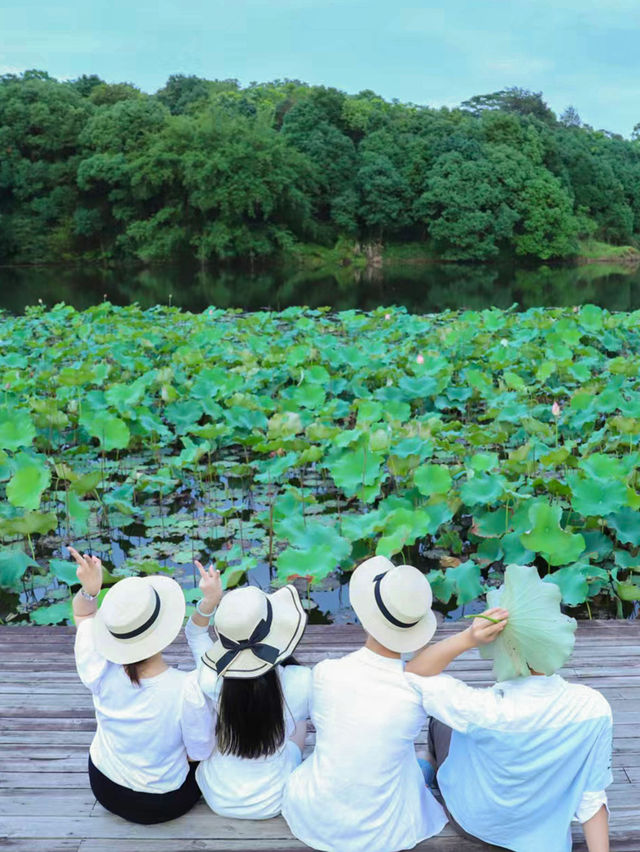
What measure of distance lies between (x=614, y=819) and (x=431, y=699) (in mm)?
560

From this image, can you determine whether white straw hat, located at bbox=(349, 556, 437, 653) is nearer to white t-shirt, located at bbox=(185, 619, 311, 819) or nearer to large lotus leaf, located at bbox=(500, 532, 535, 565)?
white t-shirt, located at bbox=(185, 619, 311, 819)

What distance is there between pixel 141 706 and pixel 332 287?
735 inches

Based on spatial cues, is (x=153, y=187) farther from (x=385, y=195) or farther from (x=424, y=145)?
(x=424, y=145)

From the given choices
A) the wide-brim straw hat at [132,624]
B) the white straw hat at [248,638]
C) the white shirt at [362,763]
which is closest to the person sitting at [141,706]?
the wide-brim straw hat at [132,624]

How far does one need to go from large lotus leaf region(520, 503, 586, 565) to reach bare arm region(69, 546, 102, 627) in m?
1.73

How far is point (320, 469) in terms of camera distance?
477 centimetres

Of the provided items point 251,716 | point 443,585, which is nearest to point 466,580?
point 443,585

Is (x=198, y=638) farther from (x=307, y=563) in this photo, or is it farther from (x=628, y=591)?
(x=628, y=591)

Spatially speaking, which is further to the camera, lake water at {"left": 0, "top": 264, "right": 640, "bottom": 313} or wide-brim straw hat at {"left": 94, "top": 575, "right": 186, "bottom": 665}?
lake water at {"left": 0, "top": 264, "right": 640, "bottom": 313}

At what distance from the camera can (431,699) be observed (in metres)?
1.49

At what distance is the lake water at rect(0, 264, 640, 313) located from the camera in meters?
15.9

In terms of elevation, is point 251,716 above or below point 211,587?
below

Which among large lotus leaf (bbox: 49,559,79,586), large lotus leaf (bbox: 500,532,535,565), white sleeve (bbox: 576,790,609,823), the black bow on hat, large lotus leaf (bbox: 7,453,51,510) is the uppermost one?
the black bow on hat

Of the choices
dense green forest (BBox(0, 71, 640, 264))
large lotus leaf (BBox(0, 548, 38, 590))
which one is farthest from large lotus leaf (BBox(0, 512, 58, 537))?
dense green forest (BBox(0, 71, 640, 264))
